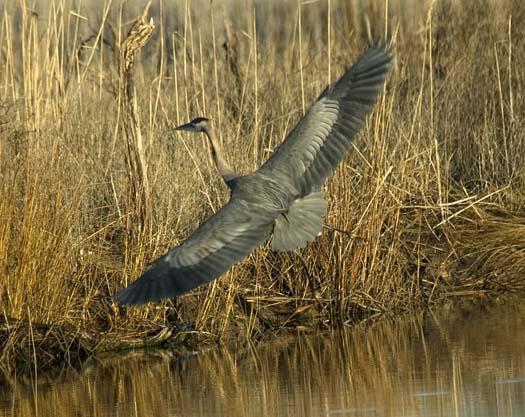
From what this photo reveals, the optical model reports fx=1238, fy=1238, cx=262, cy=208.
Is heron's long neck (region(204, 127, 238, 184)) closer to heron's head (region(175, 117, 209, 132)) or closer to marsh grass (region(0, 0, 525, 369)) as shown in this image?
heron's head (region(175, 117, 209, 132))

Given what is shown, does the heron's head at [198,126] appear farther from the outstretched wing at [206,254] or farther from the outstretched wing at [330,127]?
the outstretched wing at [206,254]

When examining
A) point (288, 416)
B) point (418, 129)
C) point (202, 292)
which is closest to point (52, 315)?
point (202, 292)

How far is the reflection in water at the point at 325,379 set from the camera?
5000 mm

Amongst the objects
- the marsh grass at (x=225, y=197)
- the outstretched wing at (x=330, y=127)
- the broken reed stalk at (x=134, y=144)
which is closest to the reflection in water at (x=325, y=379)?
the marsh grass at (x=225, y=197)

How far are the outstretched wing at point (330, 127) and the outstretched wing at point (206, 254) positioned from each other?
14.3 inches

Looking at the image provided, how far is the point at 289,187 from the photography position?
5898 mm

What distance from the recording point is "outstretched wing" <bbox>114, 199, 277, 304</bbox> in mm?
5000

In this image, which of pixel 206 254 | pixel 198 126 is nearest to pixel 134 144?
pixel 198 126

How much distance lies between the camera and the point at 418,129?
770 cm

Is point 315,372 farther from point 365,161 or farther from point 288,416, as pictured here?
point 365,161

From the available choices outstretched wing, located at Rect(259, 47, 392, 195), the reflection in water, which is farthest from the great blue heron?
the reflection in water

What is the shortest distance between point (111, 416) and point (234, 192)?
4.18 ft

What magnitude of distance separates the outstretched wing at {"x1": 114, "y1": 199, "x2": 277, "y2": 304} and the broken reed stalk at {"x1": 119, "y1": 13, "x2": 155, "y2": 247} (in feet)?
3.64

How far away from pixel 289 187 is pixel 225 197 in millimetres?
1610
